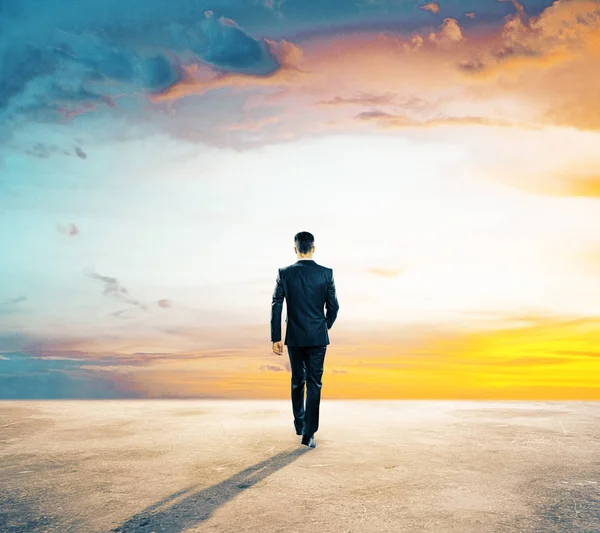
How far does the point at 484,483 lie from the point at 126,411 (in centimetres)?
707

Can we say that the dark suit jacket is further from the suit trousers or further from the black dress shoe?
the black dress shoe

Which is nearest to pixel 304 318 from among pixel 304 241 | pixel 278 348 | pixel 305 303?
pixel 305 303

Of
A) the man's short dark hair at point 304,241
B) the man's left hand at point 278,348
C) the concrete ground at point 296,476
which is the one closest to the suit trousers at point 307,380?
the man's left hand at point 278,348

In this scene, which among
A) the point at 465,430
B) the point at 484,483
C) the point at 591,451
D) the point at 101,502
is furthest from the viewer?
the point at 465,430

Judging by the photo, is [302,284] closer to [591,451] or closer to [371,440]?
[371,440]

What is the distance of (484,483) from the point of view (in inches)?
162

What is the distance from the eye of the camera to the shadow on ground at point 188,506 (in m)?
3.07

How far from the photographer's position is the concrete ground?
10.5ft

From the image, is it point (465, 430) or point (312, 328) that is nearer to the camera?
point (312, 328)

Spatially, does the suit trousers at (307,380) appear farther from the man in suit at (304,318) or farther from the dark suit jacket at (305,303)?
the dark suit jacket at (305,303)

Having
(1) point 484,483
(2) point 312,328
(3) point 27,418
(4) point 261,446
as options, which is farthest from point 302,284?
(3) point 27,418

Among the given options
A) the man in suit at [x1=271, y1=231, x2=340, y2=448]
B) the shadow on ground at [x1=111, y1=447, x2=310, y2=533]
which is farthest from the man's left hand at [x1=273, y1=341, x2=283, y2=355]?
the shadow on ground at [x1=111, y1=447, x2=310, y2=533]

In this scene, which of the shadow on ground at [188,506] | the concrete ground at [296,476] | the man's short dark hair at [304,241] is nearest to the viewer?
the shadow on ground at [188,506]

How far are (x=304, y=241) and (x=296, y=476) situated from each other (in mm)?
2665
